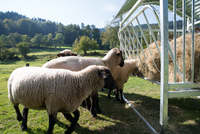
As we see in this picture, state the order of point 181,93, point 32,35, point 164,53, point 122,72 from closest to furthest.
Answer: point 164,53 < point 181,93 < point 122,72 < point 32,35

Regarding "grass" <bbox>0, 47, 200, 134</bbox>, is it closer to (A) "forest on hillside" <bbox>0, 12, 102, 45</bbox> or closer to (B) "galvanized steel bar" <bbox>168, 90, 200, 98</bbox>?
(B) "galvanized steel bar" <bbox>168, 90, 200, 98</bbox>

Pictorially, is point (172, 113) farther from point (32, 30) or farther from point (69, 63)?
point (32, 30)

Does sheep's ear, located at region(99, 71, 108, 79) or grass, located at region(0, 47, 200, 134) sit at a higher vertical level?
sheep's ear, located at region(99, 71, 108, 79)

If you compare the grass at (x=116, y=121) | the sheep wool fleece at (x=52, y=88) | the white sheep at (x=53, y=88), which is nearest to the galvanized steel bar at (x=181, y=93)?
the grass at (x=116, y=121)

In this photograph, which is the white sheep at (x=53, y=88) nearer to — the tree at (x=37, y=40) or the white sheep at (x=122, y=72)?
the white sheep at (x=122, y=72)

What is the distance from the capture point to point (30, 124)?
349 cm

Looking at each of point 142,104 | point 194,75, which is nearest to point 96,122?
point 142,104

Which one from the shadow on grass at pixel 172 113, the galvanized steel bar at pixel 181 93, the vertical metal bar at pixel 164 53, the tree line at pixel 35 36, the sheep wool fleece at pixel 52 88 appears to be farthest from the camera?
the tree line at pixel 35 36

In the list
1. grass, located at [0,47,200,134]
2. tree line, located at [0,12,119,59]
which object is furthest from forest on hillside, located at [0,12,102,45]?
grass, located at [0,47,200,134]

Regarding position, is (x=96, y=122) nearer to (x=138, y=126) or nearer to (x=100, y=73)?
(x=138, y=126)

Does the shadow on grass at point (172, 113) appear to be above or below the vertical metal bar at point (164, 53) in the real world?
below

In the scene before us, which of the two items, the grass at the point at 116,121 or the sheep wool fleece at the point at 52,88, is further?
the grass at the point at 116,121

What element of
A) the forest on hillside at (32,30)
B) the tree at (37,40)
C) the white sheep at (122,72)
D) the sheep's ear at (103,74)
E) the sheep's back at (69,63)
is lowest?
the white sheep at (122,72)

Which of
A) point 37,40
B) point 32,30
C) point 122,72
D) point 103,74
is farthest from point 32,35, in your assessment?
point 103,74
